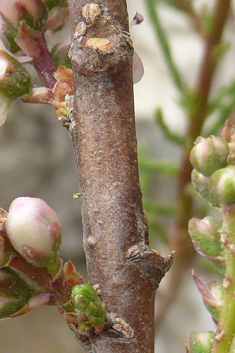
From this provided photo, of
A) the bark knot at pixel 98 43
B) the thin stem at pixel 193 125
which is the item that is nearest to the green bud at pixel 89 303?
the bark knot at pixel 98 43

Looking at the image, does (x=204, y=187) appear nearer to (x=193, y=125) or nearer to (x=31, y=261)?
(x=31, y=261)

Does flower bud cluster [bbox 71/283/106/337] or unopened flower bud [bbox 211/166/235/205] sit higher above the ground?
unopened flower bud [bbox 211/166/235/205]

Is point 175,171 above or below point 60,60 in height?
below

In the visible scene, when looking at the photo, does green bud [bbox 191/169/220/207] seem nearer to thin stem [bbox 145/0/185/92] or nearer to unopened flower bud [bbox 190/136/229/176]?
unopened flower bud [bbox 190/136/229/176]

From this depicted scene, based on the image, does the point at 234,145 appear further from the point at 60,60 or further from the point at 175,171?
the point at 175,171

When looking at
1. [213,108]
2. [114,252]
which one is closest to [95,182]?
[114,252]

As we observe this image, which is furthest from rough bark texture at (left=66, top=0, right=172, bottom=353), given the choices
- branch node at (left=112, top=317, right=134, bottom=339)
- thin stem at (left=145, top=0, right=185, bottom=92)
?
thin stem at (left=145, top=0, right=185, bottom=92)

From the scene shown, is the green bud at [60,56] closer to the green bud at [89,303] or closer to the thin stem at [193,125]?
the green bud at [89,303]
